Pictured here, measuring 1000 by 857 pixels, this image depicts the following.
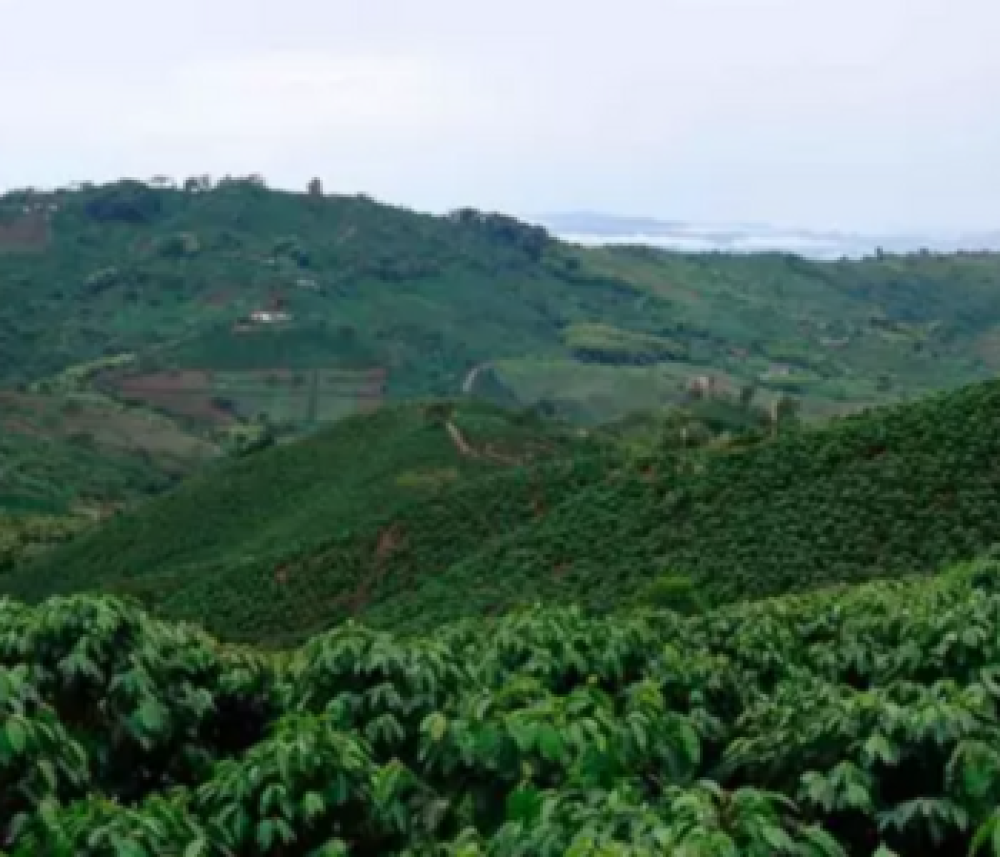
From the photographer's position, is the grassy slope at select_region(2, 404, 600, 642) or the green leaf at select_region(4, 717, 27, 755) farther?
the grassy slope at select_region(2, 404, 600, 642)

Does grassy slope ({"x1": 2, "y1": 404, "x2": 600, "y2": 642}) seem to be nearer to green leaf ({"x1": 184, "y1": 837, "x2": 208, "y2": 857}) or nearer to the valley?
the valley

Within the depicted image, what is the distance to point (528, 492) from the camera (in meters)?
36.8

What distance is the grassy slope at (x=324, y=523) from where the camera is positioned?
34875 millimetres

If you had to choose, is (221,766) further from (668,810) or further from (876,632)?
(876,632)

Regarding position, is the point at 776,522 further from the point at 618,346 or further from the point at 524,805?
the point at 618,346

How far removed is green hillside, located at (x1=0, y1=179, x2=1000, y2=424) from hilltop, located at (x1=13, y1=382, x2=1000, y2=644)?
5996 cm

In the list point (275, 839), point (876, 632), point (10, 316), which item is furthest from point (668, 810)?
point (10, 316)

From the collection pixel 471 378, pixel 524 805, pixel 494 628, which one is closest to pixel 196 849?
pixel 524 805

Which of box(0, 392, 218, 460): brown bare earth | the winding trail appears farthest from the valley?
the winding trail

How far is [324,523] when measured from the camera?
156 feet

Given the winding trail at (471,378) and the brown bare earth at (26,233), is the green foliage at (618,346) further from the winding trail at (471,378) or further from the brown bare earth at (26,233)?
the brown bare earth at (26,233)

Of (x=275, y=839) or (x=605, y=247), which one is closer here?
(x=275, y=839)

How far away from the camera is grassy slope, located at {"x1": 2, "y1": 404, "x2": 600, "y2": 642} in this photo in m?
34.9

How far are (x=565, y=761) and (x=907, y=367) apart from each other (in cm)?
12811
